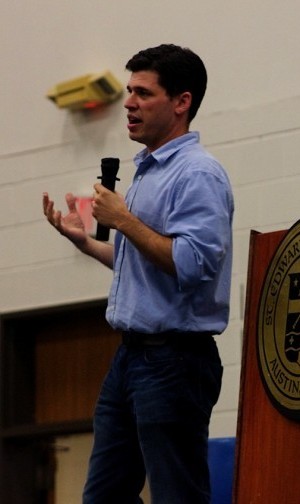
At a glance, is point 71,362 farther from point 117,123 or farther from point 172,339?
point 172,339

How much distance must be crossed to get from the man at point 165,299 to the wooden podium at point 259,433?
0.06 metres

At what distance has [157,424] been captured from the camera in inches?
95.7

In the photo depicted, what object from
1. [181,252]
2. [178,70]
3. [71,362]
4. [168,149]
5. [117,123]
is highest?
[117,123]

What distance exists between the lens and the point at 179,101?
8.63ft

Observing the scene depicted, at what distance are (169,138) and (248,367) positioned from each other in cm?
49

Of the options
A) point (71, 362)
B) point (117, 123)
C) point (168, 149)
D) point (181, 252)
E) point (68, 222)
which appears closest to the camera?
point (181, 252)

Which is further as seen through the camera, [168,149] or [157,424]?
[168,149]

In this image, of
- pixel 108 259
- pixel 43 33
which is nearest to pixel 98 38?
pixel 43 33

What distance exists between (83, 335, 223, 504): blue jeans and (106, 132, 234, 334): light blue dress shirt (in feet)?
0.21

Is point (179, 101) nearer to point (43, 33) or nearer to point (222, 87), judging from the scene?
point (222, 87)

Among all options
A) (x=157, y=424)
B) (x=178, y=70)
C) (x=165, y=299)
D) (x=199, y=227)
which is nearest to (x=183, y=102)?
(x=178, y=70)

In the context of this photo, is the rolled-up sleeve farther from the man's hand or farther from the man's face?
the man's hand

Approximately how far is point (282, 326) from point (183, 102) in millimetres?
503

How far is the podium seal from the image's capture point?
7.94ft
